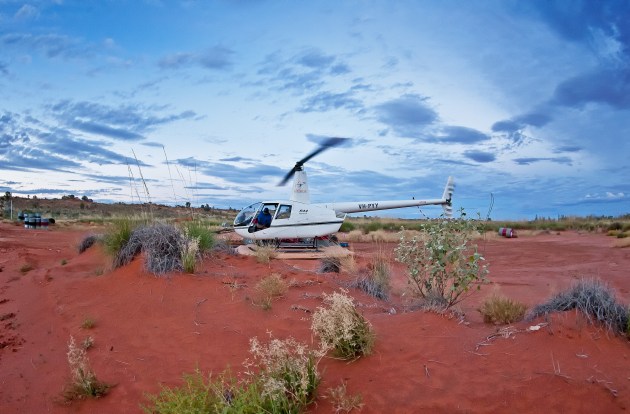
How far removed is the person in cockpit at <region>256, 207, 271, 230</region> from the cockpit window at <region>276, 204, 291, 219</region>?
0.37 m

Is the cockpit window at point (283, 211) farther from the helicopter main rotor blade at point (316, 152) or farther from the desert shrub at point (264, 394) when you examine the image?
the desert shrub at point (264, 394)

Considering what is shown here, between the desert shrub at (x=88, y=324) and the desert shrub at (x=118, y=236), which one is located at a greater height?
the desert shrub at (x=118, y=236)

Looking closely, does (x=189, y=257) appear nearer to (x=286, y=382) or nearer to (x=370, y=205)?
(x=286, y=382)

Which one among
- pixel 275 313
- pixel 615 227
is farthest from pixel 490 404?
pixel 615 227

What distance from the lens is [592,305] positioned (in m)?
6.39

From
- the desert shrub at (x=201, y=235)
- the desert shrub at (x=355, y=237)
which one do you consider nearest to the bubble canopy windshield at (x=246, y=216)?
the desert shrub at (x=201, y=235)

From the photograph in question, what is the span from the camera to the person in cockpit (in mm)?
18500

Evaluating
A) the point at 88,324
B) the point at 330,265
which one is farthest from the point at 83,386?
the point at 330,265

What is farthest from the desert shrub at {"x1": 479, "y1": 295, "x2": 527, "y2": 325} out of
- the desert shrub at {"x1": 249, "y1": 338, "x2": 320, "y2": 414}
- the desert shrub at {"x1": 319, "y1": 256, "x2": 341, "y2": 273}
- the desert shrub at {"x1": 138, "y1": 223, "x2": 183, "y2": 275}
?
the desert shrub at {"x1": 138, "y1": 223, "x2": 183, "y2": 275}

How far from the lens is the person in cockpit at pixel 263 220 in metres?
18.5

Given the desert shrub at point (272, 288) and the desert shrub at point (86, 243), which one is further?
the desert shrub at point (86, 243)

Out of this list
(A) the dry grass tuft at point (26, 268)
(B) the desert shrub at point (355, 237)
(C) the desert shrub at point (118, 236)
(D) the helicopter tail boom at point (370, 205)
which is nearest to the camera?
(C) the desert shrub at point (118, 236)

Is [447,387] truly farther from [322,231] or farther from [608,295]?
[322,231]

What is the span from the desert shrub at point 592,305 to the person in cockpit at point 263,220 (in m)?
12.6
